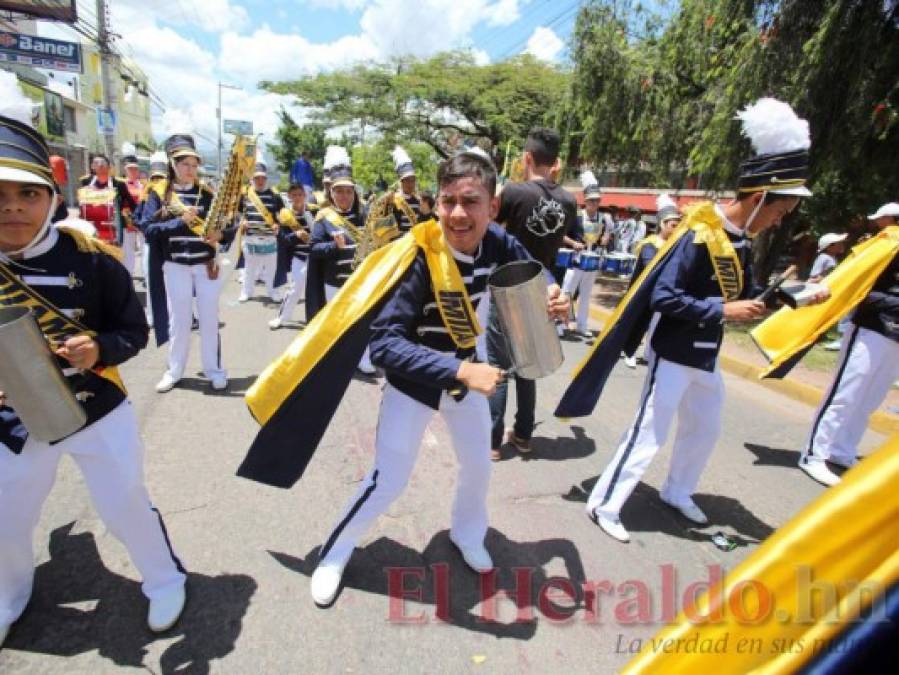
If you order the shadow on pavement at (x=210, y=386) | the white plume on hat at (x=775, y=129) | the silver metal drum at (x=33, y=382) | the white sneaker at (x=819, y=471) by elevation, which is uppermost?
the white plume on hat at (x=775, y=129)

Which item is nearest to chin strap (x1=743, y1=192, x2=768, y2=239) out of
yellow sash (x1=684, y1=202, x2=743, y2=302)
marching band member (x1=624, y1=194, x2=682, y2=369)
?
yellow sash (x1=684, y1=202, x2=743, y2=302)

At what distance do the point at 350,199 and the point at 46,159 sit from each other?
15.5 ft

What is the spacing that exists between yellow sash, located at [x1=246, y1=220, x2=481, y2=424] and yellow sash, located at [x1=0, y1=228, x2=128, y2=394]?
71 cm

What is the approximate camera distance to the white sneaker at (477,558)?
9.59 feet

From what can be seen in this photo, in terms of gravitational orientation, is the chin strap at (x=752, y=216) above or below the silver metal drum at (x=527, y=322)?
above

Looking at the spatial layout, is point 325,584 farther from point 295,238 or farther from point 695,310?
point 295,238

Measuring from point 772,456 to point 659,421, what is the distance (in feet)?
7.88

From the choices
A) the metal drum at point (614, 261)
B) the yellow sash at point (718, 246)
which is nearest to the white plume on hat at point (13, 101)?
the yellow sash at point (718, 246)

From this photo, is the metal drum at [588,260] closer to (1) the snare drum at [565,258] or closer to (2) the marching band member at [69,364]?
(1) the snare drum at [565,258]

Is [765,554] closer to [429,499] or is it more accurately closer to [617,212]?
[429,499]

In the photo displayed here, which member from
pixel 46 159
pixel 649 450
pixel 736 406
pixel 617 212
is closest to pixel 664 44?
pixel 736 406

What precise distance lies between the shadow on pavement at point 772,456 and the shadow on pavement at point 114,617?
435 cm

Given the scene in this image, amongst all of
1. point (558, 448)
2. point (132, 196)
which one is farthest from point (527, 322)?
point (132, 196)

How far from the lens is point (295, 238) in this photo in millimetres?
7945
